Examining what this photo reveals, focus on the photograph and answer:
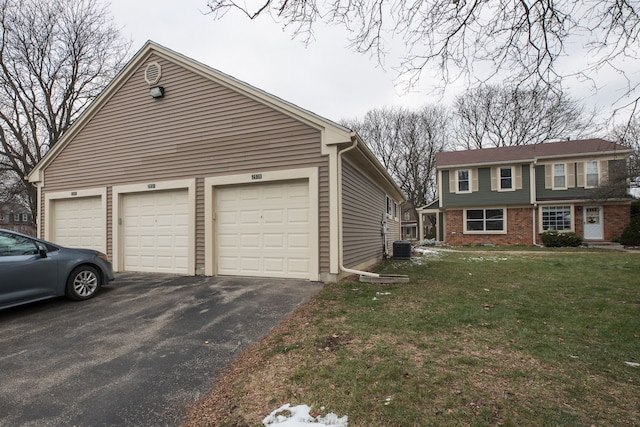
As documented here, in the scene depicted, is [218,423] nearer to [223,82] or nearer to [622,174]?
[223,82]

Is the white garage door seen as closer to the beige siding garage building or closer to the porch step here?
the beige siding garage building

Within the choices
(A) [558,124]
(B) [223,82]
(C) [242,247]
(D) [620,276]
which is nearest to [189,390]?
(C) [242,247]

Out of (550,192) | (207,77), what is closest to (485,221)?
(550,192)

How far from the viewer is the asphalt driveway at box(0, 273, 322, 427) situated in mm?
2434

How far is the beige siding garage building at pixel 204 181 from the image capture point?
661cm

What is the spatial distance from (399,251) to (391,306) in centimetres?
725

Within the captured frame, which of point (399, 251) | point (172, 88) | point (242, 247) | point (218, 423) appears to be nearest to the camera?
point (218, 423)

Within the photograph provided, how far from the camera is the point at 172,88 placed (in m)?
8.00

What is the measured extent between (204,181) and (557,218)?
19464 mm

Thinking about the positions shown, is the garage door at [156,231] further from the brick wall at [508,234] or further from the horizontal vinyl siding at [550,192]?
the horizontal vinyl siding at [550,192]

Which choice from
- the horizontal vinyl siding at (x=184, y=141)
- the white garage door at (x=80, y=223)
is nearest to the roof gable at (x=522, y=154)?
the horizontal vinyl siding at (x=184, y=141)

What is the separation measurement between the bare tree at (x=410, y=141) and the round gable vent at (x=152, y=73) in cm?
2637

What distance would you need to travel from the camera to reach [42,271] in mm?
4848

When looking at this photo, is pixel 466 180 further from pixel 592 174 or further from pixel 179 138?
pixel 179 138
